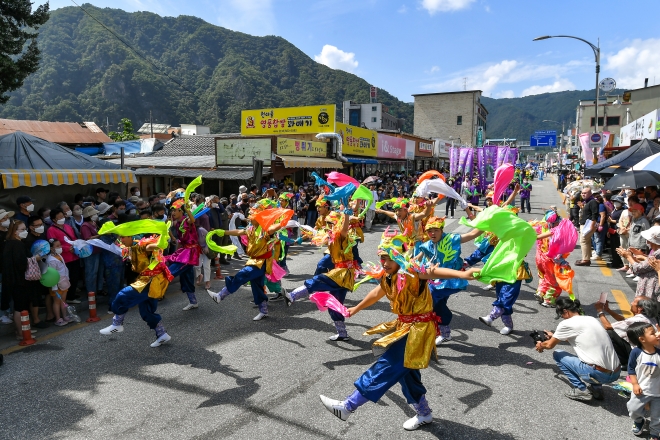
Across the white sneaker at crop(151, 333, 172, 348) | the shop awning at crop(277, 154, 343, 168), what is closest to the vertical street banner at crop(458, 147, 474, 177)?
the shop awning at crop(277, 154, 343, 168)

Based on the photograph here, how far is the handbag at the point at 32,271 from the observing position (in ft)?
18.5

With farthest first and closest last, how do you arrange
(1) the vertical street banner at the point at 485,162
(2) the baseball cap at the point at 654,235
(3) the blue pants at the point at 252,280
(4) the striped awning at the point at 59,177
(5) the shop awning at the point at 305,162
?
(1) the vertical street banner at the point at 485,162
(5) the shop awning at the point at 305,162
(4) the striped awning at the point at 59,177
(3) the blue pants at the point at 252,280
(2) the baseball cap at the point at 654,235

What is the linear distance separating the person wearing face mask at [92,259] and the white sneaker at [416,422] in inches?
212

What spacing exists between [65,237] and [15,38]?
584 cm

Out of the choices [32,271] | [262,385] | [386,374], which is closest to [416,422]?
[386,374]

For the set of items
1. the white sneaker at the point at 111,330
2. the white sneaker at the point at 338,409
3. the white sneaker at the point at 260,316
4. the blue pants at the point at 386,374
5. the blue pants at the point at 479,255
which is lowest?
the white sneaker at the point at 260,316

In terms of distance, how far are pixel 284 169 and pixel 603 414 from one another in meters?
14.6

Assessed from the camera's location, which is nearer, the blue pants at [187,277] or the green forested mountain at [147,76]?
the blue pants at [187,277]

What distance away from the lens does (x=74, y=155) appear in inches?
427

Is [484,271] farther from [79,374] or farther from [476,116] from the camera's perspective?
[476,116]

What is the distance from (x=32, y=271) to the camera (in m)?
5.67

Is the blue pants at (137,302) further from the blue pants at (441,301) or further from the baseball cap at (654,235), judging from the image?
the baseball cap at (654,235)

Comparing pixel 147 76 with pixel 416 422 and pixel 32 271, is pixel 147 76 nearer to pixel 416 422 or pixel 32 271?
pixel 32 271

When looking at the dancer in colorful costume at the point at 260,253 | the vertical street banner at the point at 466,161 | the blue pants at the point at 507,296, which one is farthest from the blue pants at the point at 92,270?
the vertical street banner at the point at 466,161
